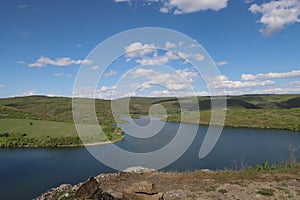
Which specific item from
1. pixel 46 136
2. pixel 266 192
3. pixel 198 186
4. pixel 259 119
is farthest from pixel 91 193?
pixel 259 119

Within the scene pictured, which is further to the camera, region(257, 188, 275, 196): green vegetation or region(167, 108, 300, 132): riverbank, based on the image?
region(167, 108, 300, 132): riverbank

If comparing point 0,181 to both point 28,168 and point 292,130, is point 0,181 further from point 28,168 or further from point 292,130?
point 292,130

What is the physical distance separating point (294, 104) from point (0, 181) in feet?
488

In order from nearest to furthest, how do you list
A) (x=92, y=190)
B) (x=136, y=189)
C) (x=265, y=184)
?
(x=92, y=190) → (x=136, y=189) → (x=265, y=184)

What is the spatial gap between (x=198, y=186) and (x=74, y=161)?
34.8 metres

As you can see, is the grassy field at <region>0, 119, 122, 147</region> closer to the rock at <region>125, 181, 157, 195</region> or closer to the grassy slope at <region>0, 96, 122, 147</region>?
the grassy slope at <region>0, 96, 122, 147</region>

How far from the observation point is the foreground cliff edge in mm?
8055

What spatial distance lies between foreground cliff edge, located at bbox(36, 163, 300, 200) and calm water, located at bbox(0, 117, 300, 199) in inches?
487

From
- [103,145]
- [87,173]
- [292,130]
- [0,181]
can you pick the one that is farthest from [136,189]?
[292,130]

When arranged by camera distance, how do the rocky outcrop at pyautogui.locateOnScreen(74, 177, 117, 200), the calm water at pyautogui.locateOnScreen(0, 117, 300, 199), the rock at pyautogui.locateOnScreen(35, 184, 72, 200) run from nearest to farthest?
the rocky outcrop at pyautogui.locateOnScreen(74, 177, 117, 200)
the rock at pyautogui.locateOnScreen(35, 184, 72, 200)
the calm water at pyautogui.locateOnScreen(0, 117, 300, 199)

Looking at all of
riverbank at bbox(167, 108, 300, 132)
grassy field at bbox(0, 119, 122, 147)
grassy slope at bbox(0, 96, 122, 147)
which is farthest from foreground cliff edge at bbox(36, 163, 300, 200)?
riverbank at bbox(167, 108, 300, 132)

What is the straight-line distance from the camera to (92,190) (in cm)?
718

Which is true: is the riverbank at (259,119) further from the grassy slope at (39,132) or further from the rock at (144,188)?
the rock at (144,188)

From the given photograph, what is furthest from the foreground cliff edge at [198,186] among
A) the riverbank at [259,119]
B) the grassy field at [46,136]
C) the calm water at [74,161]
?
the riverbank at [259,119]
